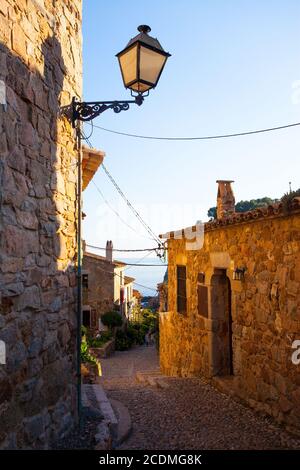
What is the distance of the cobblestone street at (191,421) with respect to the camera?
455 cm

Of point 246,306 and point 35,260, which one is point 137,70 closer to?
point 35,260

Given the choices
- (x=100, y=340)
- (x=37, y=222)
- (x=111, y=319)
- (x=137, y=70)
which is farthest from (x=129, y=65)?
(x=111, y=319)

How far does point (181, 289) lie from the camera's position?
9.91 meters

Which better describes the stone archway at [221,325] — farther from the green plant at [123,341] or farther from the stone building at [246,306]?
the green plant at [123,341]

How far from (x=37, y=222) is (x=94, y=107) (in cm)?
130

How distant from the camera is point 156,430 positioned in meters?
4.91

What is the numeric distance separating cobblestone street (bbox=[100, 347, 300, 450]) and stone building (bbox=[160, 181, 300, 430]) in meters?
0.26

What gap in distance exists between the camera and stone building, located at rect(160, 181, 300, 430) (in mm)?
5066

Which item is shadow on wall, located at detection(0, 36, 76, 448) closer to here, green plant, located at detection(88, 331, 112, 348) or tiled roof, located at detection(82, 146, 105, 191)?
tiled roof, located at detection(82, 146, 105, 191)

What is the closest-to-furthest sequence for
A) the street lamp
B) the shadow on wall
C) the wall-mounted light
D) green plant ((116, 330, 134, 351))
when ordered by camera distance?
the shadow on wall, the street lamp, the wall-mounted light, green plant ((116, 330, 134, 351))

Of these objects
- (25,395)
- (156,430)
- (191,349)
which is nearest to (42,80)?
(25,395)

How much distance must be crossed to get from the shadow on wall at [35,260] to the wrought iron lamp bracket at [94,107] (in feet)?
0.53

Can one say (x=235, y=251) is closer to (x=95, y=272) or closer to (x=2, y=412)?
(x=2, y=412)

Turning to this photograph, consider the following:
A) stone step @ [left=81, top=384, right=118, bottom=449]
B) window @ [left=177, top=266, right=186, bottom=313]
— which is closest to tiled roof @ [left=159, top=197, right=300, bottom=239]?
window @ [left=177, top=266, right=186, bottom=313]
